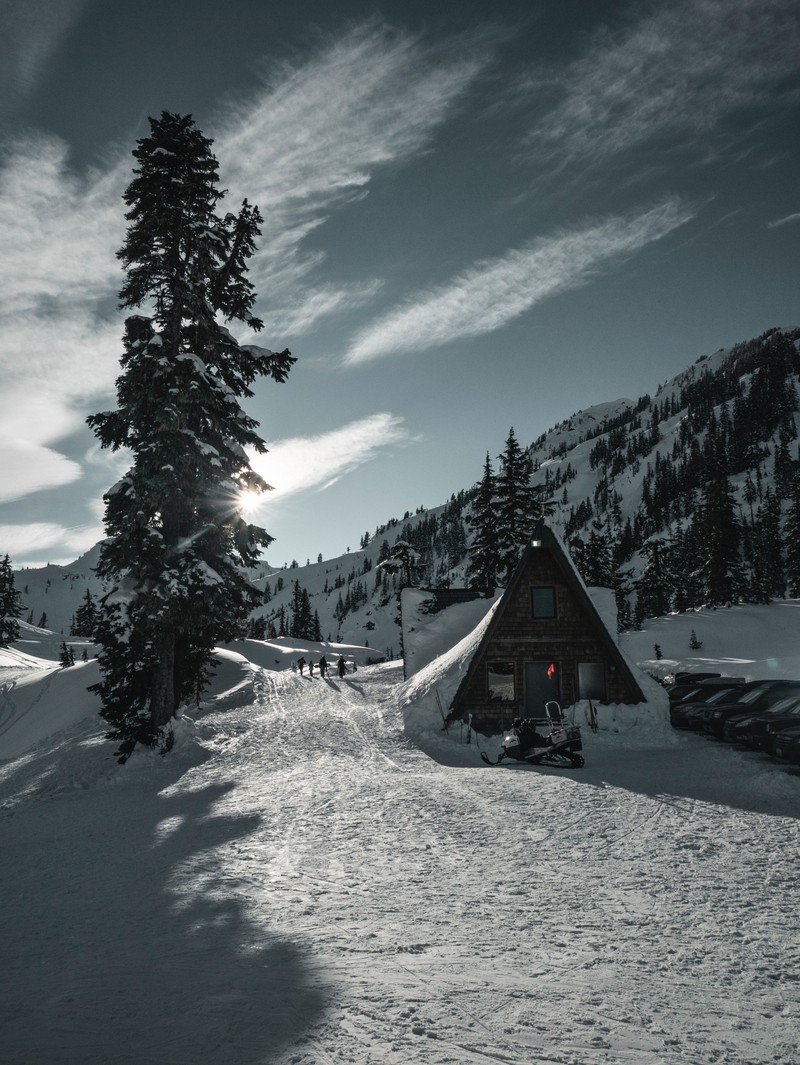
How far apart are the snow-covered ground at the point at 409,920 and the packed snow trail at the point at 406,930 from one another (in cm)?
2

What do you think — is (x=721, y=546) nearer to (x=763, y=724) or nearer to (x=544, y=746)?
(x=763, y=724)

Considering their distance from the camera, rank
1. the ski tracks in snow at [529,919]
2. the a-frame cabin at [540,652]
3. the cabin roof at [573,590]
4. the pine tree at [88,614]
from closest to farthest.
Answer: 1. the ski tracks in snow at [529,919]
2. the pine tree at [88,614]
3. the cabin roof at [573,590]
4. the a-frame cabin at [540,652]

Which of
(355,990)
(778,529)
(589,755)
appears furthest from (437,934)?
(778,529)

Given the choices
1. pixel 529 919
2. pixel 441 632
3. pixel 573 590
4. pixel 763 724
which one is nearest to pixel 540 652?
pixel 573 590

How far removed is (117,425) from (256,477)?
4277 millimetres

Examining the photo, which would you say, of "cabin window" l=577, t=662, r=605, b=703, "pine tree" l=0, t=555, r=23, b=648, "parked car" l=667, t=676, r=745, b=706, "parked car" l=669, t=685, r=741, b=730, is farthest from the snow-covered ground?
"pine tree" l=0, t=555, r=23, b=648

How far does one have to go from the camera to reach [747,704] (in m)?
16.9

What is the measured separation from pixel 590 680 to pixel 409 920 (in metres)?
15.6

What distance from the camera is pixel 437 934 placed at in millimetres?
5230

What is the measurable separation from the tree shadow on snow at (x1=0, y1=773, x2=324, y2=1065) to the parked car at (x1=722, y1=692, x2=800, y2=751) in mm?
12800

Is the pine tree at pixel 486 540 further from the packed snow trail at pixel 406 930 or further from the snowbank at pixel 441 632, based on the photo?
the packed snow trail at pixel 406 930

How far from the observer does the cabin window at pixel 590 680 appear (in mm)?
19406

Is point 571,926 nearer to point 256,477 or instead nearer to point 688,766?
point 688,766

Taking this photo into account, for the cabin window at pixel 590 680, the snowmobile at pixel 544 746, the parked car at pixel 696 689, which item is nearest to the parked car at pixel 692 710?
the parked car at pixel 696 689
